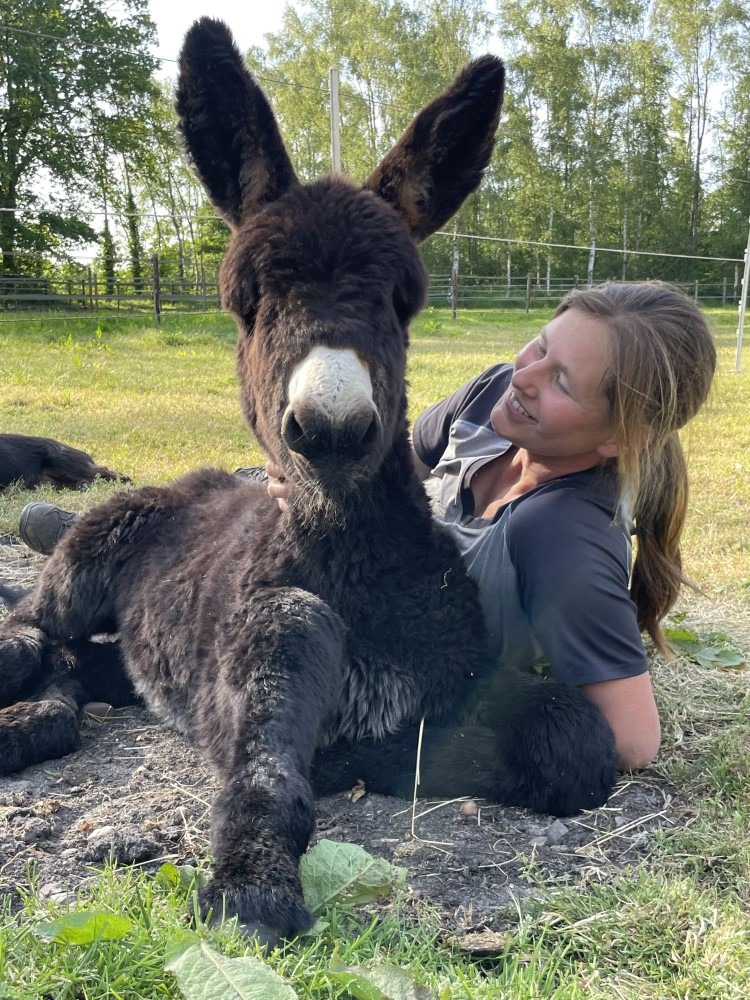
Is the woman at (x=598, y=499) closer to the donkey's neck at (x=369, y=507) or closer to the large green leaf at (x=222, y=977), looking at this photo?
the donkey's neck at (x=369, y=507)

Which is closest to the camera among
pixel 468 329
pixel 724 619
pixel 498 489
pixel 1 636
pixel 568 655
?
pixel 568 655

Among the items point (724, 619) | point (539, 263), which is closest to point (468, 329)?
point (539, 263)

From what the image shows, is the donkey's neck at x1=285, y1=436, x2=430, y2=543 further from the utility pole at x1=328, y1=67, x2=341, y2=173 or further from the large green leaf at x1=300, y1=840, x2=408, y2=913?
the utility pole at x1=328, y1=67, x2=341, y2=173

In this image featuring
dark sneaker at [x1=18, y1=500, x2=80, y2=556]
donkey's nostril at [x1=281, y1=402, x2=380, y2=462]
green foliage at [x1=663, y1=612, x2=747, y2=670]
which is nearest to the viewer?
donkey's nostril at [x1=281, y1=402, x2=380, y2=462]

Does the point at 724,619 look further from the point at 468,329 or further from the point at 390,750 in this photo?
the point at 468,329

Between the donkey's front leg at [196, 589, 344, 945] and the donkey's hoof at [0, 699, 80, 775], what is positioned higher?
the donkey's front leg at [196, 589, 344, 945]

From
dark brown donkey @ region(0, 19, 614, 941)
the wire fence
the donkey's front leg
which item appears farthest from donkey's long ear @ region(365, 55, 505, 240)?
the wire fence

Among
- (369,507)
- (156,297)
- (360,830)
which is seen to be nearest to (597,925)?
(360,830)

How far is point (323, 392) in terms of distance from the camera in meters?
2.13

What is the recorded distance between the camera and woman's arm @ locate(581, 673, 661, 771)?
9.21 ft

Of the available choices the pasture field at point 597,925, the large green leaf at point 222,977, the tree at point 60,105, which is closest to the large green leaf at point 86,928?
the pasture field at point 597,925

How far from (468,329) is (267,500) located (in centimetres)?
2378

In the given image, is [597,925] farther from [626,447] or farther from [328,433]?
[626,447]

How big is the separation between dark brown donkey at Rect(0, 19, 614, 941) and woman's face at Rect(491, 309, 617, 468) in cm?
59
